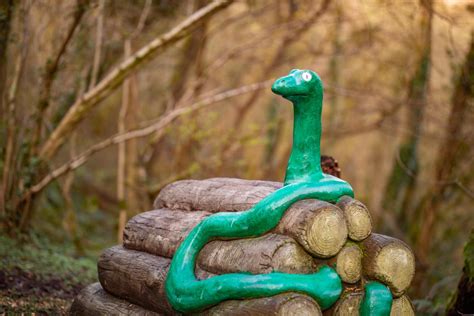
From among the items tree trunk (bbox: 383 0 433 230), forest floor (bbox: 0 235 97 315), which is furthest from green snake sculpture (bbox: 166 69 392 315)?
tree trunk (bbox: 383 0 433 230)

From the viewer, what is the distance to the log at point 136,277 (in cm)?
474

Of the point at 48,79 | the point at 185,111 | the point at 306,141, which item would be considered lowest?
the point at 306,141

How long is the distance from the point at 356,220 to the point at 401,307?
67 centimetres

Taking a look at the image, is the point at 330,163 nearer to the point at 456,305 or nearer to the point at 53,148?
the point at 456,305

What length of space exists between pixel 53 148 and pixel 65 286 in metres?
2.21

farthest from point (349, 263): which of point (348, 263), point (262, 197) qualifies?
point (262, 197)

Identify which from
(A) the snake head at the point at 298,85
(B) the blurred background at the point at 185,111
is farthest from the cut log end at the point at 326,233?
(B) the blurred background at the point at 185,111

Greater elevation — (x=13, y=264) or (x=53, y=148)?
(x=53, y=148)

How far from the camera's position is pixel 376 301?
161 inches

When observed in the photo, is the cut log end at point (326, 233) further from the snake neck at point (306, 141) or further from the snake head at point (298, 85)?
the snake head at point (298, 85)

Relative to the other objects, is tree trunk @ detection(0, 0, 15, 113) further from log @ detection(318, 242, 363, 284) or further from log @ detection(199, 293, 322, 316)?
log @ detection(318, 242, 363, 284)

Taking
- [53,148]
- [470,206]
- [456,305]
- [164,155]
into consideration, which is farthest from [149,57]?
[470,206]

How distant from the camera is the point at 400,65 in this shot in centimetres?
1307

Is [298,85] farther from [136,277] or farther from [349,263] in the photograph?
[136,277]
